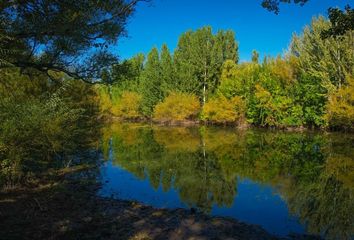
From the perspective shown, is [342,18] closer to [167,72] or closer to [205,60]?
[205,60]

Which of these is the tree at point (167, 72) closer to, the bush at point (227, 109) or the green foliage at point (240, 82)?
the green foliage at point (240, 82)

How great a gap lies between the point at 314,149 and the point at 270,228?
22547 mm

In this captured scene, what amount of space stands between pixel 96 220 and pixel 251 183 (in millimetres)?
10976

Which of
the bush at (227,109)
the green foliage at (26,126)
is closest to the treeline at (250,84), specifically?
the bush at (227,109)

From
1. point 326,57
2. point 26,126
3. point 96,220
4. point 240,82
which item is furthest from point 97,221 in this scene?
point 240,82

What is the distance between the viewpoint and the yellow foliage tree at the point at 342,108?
44.8 meters

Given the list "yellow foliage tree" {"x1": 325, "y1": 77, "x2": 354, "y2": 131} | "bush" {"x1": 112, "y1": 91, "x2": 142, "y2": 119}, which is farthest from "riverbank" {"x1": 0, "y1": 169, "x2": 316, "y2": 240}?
"bush" {"x1": 112, "y1": 91, "x2": 142, "y2": 119}

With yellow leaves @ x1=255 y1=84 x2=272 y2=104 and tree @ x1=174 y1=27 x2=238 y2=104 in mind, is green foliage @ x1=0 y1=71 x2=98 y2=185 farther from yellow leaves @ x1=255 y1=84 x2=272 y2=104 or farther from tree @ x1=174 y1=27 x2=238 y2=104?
tree @ x1=174 y1=27 x2=238 y2=104

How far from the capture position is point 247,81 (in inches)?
2544

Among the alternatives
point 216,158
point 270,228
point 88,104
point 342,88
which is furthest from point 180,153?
point 342,88

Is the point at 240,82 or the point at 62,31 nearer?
the point at 62,31

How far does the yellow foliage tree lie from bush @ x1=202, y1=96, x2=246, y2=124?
16797 mm

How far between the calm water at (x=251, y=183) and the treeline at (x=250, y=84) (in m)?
9.55

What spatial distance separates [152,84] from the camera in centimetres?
8969
